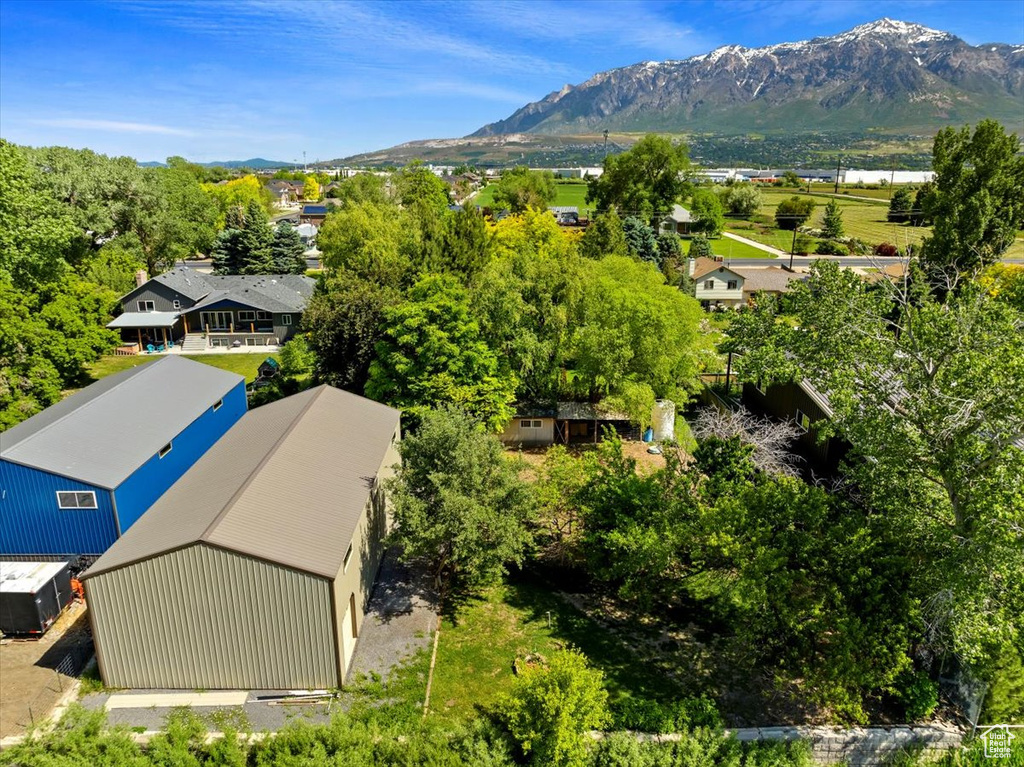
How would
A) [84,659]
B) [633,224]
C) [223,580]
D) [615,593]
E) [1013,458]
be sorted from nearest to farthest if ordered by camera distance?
[1013,458], [223,580], [84,659], [615,593], [633,224]

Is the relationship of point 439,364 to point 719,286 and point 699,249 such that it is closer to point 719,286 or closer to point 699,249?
point 719,286

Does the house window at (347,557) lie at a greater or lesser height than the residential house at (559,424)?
greater

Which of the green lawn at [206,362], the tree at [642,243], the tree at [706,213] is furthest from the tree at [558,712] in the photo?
the tree at [706,213]

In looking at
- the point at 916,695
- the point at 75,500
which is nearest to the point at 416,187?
the point at 75,500

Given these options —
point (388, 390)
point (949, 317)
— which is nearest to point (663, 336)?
point (388, 390)

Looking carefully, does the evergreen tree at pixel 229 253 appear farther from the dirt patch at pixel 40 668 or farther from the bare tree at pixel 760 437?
the bare tree at pixel 760 437

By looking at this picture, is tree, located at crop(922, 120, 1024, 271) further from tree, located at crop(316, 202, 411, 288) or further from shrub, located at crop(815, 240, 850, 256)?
shrub, located at crop(815, 240, 850, 256)

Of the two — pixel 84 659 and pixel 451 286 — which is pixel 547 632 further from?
pixel 451 286
